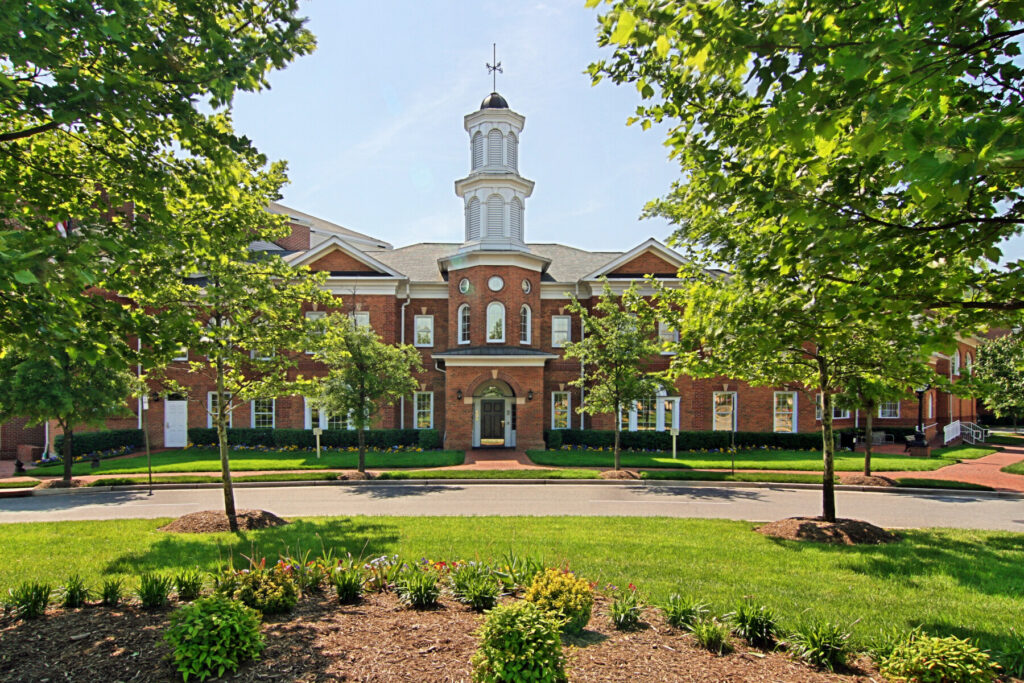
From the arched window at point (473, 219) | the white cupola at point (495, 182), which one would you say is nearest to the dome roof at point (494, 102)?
the white cupola at point (495, 182)

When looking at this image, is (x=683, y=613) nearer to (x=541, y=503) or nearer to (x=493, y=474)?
(x=541, y=503)

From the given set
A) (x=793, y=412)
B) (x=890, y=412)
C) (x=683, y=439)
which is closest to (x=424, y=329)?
(x=683, y=439)

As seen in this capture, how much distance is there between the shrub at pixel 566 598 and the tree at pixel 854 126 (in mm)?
3607

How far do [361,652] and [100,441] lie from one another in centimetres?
2583

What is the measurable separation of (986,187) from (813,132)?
256 cm

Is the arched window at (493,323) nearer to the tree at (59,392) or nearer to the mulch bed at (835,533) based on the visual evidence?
the tree at (59,392)

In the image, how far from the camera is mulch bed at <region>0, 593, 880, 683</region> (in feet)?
14.3

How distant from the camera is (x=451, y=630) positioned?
519 cm

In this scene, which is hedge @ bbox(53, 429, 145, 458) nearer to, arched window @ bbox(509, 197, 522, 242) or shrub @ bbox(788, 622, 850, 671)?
arched window @ bbox(509, 197, 522, 242)

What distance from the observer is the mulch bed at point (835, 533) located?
9758 millimetres

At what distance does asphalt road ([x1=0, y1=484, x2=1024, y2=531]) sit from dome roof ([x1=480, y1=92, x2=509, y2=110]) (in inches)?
720

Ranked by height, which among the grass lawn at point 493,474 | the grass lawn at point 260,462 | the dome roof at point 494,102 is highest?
the dome roof at point 494,102

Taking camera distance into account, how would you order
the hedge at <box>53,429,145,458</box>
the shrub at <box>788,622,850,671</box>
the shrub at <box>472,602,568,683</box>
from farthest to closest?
A: the hedge at <box>53,429,145,458</box> < the shrub at <box>788,622,850,671</box> < the shrub at <box>472,602,568,683</box>

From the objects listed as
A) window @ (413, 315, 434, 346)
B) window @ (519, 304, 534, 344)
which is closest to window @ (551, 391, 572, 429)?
window @ (519, 304, 534, 344)
